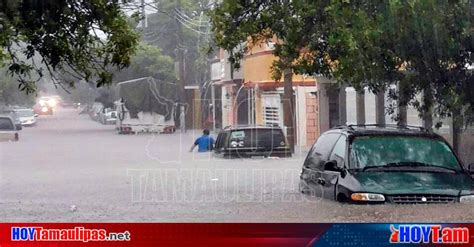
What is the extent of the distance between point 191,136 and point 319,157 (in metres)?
0.51

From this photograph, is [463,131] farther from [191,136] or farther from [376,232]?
[191,136]

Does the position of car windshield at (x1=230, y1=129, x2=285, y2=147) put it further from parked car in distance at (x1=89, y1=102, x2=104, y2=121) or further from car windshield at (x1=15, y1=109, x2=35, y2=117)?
car windshield at (x1=15, y1=109, x2=35, y2=117)

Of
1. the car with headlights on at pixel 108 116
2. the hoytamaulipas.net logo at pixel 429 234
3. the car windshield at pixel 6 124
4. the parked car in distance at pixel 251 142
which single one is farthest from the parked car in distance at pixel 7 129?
the hoytamaulipas.net logo at pixel 429 234

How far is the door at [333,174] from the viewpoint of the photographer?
11.6 feet

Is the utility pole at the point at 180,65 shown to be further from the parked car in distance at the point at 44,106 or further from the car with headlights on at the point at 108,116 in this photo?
the parked car in distance at the point at 44,106

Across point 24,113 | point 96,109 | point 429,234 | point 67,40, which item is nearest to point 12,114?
point 24,113

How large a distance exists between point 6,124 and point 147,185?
61 centimetres

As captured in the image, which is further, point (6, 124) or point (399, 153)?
point (6, 124)

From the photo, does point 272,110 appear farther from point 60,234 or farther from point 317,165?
point 60,234

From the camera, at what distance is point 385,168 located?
11.5 ft

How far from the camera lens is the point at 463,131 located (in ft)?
12.0

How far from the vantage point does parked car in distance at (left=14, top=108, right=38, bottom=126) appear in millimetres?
3609

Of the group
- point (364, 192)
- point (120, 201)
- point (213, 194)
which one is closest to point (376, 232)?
point (364, 192)

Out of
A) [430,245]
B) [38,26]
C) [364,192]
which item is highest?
→ [38,26]
